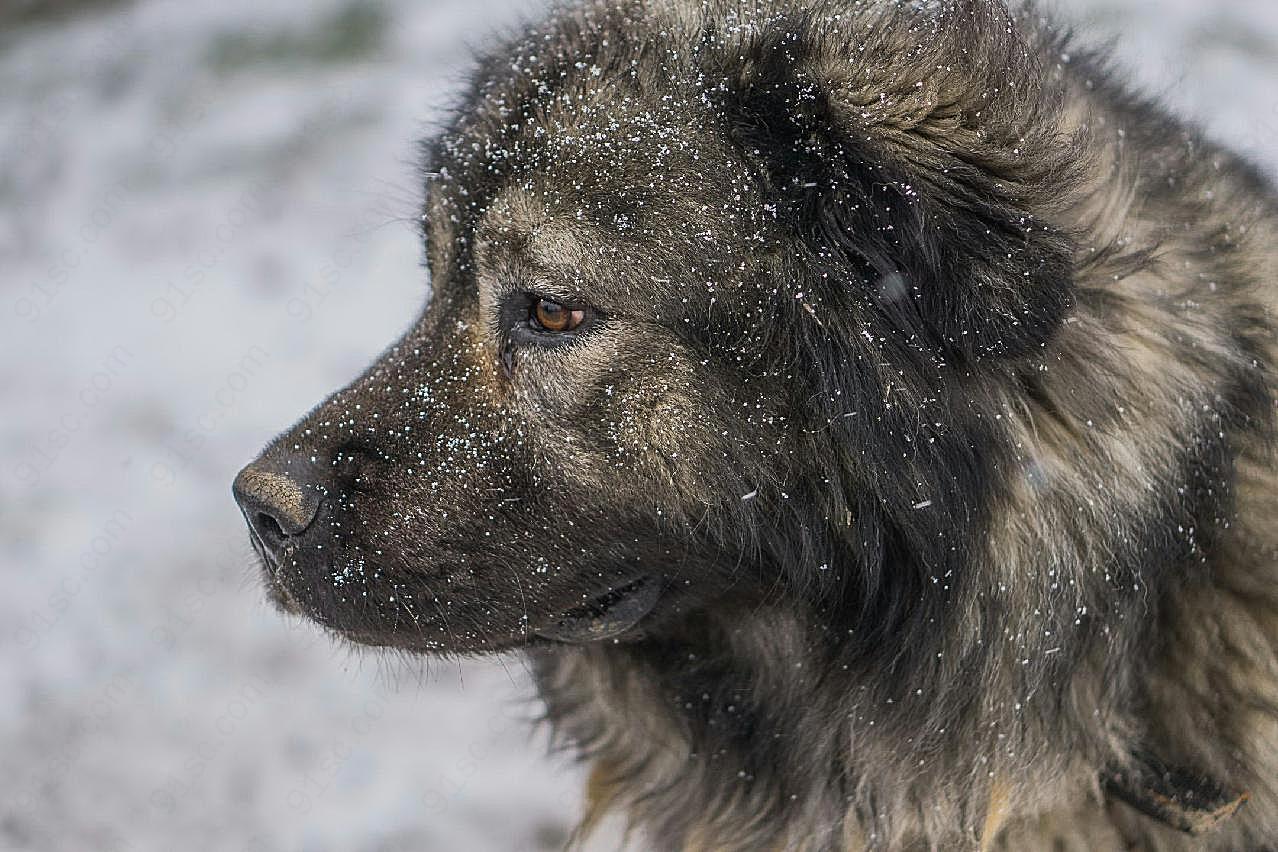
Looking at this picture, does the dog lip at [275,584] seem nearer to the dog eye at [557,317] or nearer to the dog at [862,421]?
the dog at [862,421]

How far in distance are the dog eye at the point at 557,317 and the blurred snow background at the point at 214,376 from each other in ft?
2.30

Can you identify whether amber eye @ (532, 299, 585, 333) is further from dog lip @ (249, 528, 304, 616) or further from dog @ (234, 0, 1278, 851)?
dog lip @ (249, 528, 304, 616)

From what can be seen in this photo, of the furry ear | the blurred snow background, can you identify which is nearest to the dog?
the furry ear

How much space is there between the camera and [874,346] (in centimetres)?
195

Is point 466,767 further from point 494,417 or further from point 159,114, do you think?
point 159,114

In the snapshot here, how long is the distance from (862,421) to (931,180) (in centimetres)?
37

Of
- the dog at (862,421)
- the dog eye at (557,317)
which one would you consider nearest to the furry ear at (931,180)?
the dog at (862,421)

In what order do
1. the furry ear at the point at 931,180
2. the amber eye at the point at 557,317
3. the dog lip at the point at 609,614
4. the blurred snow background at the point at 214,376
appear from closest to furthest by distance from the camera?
the furry ear at the point at 931,180 → the amber eye at the point at 557,317 → the dog lip at the point at 609,614 → the blurred snow background at the point at 214,376

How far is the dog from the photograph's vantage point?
1.95 m

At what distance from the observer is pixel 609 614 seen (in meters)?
2.25

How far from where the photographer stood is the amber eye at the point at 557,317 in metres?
2.08

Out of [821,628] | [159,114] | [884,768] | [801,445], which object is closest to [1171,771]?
[884,768]

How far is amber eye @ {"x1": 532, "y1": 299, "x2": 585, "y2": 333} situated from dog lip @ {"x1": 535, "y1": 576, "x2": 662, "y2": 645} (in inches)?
17.6

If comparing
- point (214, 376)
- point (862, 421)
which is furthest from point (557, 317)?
point (214, 376)
